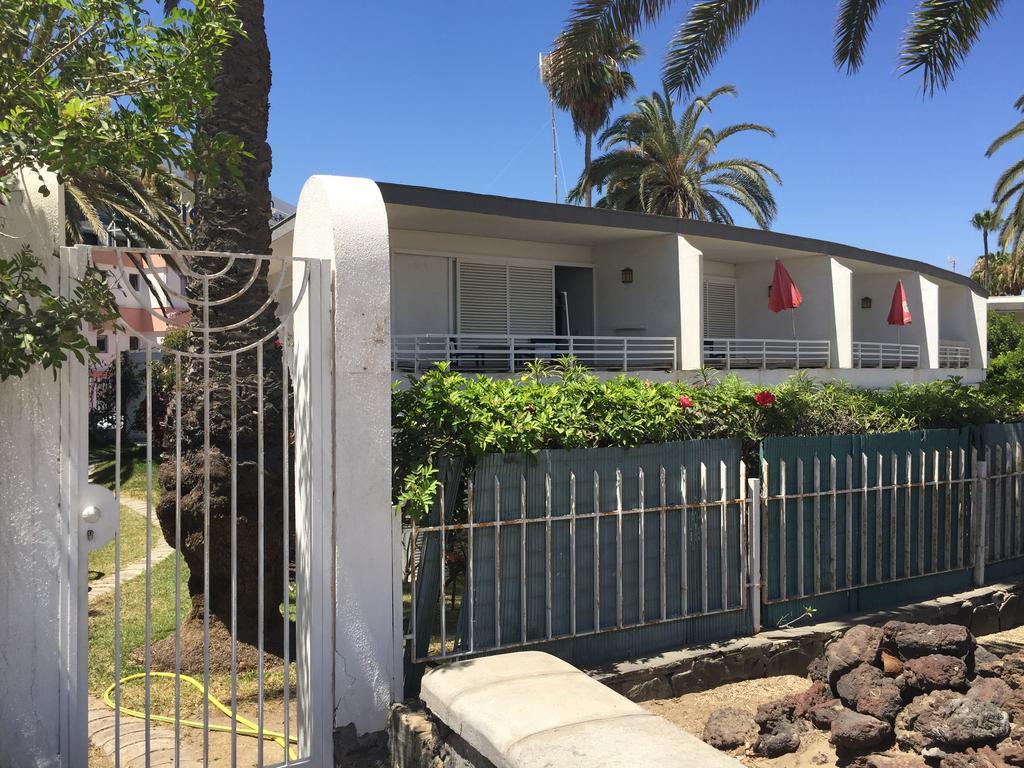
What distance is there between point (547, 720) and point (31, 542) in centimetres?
246

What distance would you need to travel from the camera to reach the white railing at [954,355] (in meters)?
25.5

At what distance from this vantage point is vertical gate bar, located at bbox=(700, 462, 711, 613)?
19.0 ft

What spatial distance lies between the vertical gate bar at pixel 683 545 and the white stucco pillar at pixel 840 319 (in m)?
Result: 15.6

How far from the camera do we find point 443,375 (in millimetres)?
5152

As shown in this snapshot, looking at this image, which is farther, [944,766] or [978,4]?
[978,4]

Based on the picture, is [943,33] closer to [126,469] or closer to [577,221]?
[577,221]

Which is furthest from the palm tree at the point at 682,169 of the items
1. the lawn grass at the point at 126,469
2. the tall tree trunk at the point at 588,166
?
the lawn grass at the point at 126,469

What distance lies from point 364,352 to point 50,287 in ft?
4.86

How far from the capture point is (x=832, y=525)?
6.52 meters

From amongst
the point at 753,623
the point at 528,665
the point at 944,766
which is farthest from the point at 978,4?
the point at 528,665

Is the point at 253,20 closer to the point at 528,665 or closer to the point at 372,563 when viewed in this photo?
the point at 372,563

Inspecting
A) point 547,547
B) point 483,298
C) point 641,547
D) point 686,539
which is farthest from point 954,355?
point 547,547

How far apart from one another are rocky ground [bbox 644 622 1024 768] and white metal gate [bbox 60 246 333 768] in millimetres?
2385

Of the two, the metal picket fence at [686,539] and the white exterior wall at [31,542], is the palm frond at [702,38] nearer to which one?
the metal picket fence at [686,539]
